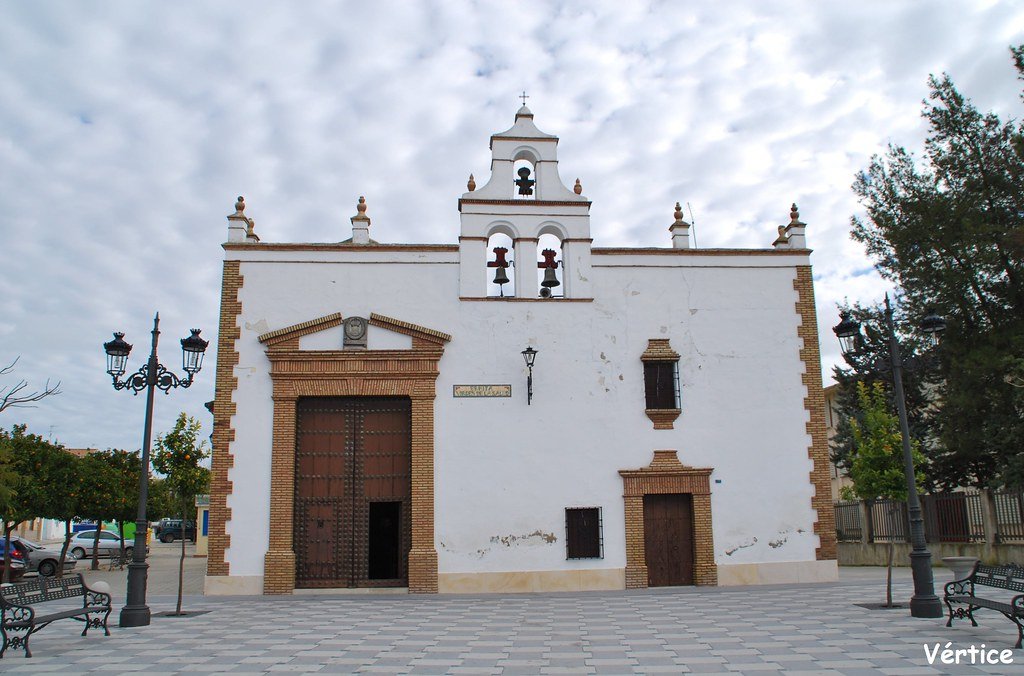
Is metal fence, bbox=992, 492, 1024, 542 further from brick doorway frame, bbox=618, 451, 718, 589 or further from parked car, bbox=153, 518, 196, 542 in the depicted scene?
parked car, bbox=153, 518, 196, 542

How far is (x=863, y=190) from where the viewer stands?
24922 mm

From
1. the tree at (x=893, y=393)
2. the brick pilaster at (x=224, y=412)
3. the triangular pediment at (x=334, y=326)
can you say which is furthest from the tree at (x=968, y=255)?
the brick pilaster at (x=224, y=412)

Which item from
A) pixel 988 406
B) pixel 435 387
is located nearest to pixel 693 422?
pixel 435 387

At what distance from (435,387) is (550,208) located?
4620 mm

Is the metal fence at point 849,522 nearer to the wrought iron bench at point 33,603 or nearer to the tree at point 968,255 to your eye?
the tree at point 968,255

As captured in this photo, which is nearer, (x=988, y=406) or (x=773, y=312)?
(x=773, y=312)

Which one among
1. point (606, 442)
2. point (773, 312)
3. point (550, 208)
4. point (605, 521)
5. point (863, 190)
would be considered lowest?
point (605, 521)

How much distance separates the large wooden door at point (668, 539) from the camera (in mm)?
15969

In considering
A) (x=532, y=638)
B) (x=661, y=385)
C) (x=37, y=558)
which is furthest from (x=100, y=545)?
(x=532, y=638)

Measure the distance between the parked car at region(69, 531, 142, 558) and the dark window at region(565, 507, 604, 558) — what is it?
24.1 metres

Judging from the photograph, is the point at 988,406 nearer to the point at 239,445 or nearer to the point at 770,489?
the point at 770,489

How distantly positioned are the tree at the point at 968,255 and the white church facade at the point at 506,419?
7.91 metres

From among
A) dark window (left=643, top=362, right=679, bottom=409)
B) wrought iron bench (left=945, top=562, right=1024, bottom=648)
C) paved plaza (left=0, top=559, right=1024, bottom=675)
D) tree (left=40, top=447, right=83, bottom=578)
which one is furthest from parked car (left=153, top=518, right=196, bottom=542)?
A: wrought iron bench (left=945, top=562, right=1024, bottom=648)

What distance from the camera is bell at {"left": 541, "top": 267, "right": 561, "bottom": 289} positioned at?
16.9m
